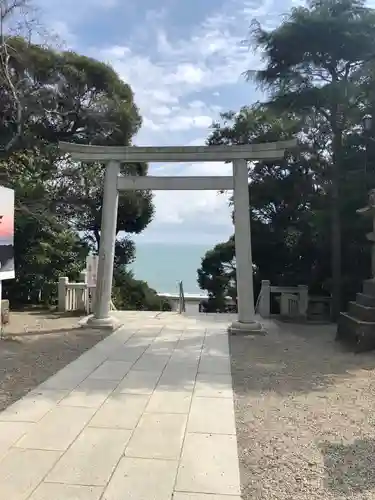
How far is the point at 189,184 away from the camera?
297 inches

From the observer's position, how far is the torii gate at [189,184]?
7.30 m

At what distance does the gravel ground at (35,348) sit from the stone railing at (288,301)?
411 cm

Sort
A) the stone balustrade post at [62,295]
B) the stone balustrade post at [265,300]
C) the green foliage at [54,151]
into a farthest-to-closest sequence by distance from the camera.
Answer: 1. the green foliage at [54,151]
2. the stone balustrade post at [265,300]
3. the stone balustrade post at [62,295]

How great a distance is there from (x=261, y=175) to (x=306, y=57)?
11.1 feet

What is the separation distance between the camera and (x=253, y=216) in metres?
12.3

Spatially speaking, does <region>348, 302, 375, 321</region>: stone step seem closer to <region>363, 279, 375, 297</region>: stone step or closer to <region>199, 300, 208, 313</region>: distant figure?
<region>363, 279, 375, 297</region>: stone step

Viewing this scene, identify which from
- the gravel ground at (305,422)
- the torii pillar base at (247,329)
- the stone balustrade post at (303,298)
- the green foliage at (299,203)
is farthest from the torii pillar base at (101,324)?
the green foliage at (299,203)

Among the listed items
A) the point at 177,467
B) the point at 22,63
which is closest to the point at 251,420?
the point at 177,467

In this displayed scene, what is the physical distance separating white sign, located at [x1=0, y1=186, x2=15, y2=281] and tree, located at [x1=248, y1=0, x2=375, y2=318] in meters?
5.85

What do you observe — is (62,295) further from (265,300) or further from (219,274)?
(219,274)

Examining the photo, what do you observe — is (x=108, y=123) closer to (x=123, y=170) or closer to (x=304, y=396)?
(x=123, y=170)

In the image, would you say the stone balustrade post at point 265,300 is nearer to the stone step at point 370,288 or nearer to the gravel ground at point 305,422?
the stone step at point 370,288

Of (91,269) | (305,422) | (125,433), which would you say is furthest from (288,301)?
(125,433)

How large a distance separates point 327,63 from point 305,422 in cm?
793
